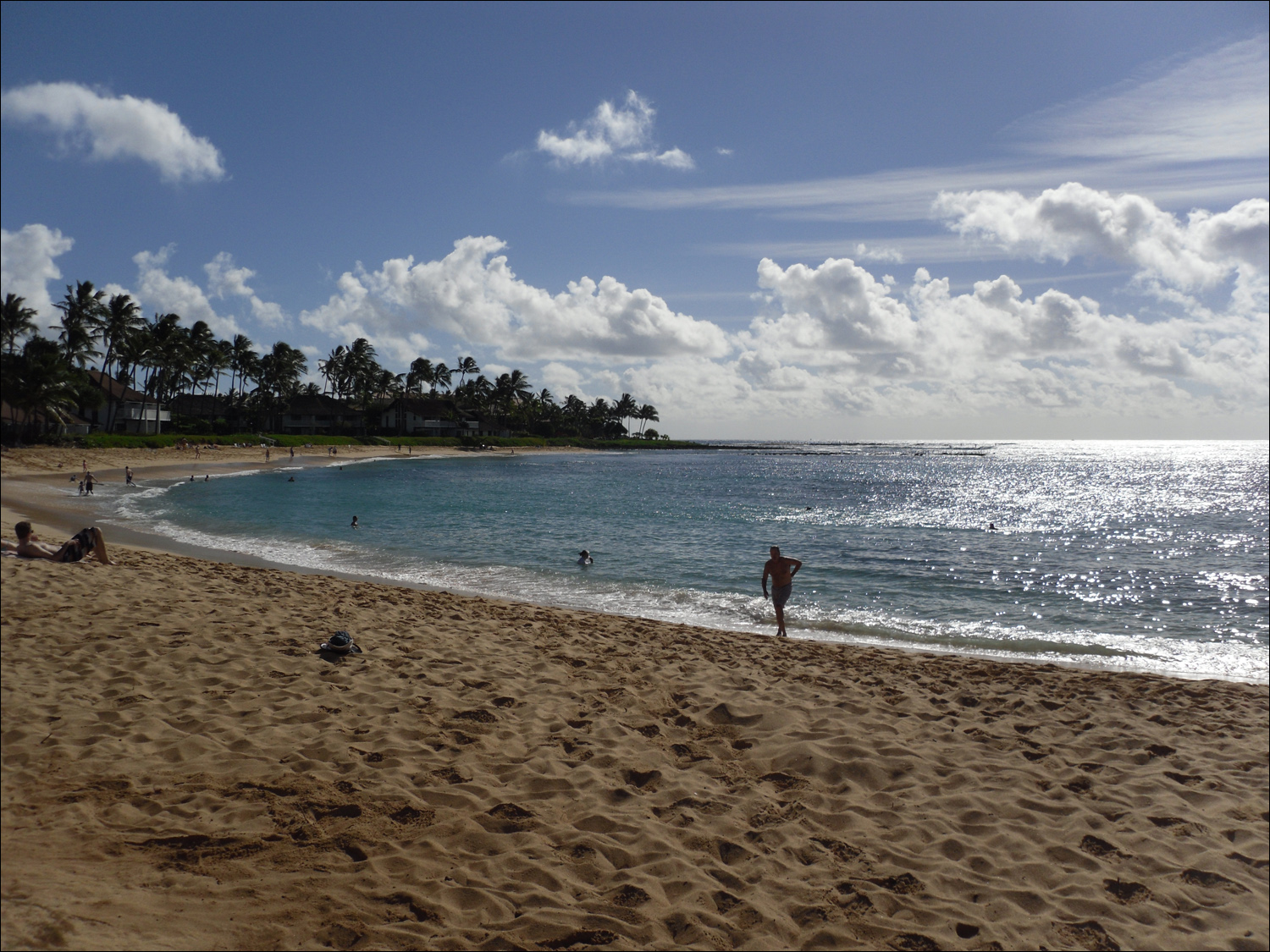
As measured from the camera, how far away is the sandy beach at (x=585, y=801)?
358 centimetres

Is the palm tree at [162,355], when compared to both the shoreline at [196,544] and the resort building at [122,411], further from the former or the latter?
the shoreline at [196,544]

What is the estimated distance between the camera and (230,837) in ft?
13.1

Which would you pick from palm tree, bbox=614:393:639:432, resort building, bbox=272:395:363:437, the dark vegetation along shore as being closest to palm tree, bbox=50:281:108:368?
the dark vegetation along shore

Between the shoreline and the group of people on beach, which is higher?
the group of people on beach

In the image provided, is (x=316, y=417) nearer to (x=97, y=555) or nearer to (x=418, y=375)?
(x=418, y=375)

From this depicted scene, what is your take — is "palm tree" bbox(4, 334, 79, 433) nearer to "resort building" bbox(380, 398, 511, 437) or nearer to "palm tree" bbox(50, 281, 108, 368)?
"palm tree" bbox(50, 281, 108, 368)

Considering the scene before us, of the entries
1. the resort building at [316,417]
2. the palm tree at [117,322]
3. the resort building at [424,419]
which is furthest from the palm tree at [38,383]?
the resort building at [424,419]

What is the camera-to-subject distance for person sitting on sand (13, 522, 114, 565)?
1165 cm

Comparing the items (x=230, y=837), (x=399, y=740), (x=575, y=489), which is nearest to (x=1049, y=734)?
(x=399, y=740)

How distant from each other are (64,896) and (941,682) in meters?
8.68

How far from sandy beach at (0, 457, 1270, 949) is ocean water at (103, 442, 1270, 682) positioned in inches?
204

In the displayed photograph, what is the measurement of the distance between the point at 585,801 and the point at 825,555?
19743 millimetres

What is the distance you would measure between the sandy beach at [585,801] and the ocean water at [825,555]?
5.18 metres

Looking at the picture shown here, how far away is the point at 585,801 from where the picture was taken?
5035mm
